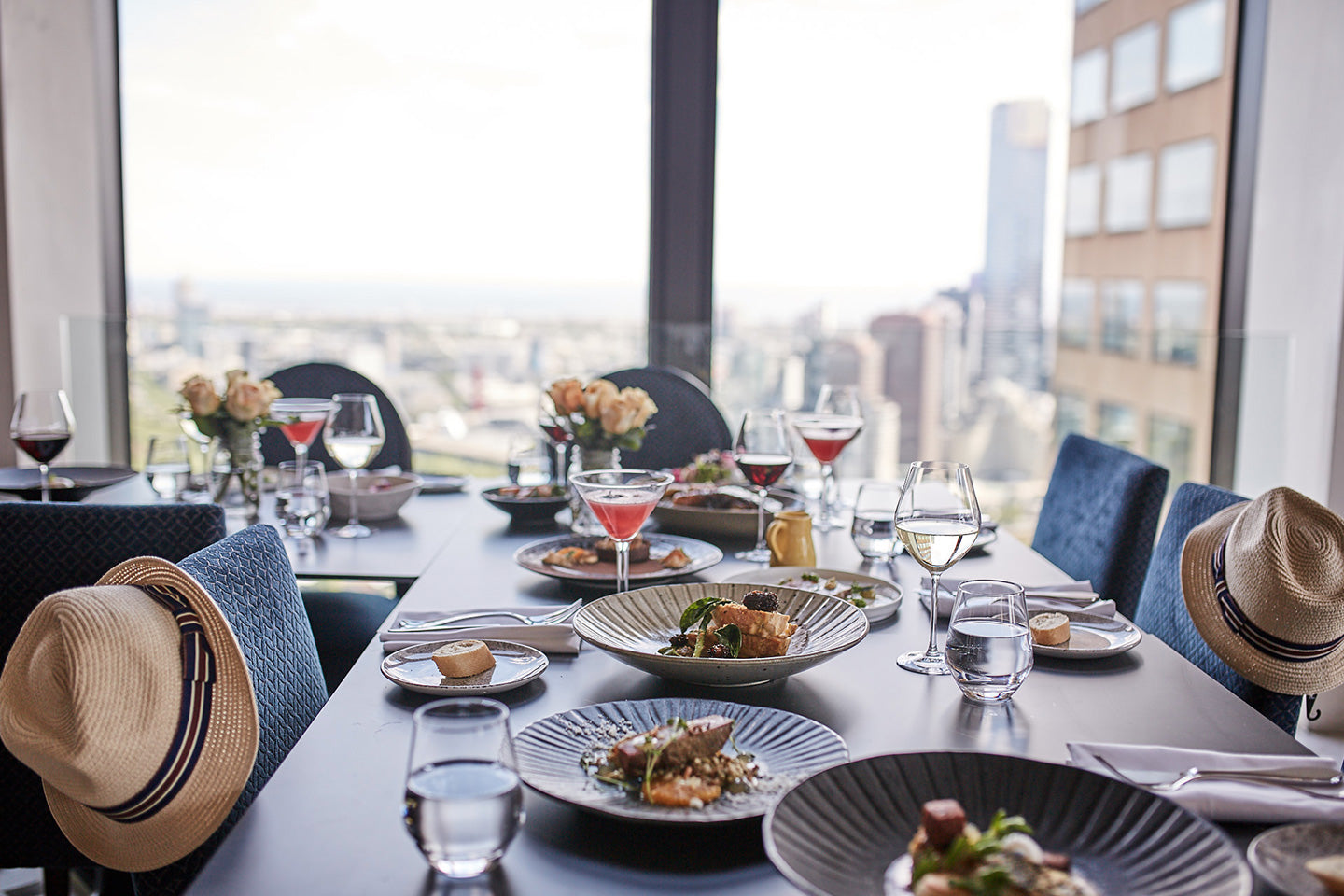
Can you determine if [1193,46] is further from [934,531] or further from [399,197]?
[934,531]

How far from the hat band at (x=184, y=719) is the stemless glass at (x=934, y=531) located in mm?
730

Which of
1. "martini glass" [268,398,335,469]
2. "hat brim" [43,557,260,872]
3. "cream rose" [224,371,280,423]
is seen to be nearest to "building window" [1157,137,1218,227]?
"martini glass" [268,398,335,469]

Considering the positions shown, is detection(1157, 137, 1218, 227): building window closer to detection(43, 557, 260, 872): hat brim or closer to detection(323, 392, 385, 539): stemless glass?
detection(323, 392, 385, 539): stemless glass

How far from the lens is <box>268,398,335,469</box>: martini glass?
2.14m

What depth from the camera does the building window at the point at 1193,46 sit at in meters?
3.82

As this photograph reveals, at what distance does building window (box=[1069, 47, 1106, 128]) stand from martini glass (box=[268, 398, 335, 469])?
2.87 meters

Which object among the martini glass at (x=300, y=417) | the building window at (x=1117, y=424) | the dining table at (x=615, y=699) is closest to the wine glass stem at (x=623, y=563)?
the dining table at (x=615, y=699)

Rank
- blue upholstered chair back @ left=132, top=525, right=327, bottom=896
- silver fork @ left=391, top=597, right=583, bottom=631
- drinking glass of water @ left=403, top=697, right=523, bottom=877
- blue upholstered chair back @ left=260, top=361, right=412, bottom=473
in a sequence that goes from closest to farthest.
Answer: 1. drinking glass of water @ left=403, top=697, right=523, bottom=877
2. blue upholstered chair back @ left=132, top=525, right=327, bottom=896
3. silver fork @ left=391, top=597, right=583, bottom=631
4. blue upholstered chair back @ left=260, top=361, right=412, bottom=473

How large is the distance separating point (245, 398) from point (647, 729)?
134cm

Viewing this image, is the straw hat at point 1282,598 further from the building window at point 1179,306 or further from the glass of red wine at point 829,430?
the building window at point 1179,306

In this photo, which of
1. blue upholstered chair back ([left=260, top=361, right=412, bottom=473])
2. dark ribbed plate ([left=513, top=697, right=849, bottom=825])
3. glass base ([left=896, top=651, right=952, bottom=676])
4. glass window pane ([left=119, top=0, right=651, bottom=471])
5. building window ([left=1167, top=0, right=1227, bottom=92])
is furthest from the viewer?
glass window pane ([left=119, top=0, right=651, bottom=471])

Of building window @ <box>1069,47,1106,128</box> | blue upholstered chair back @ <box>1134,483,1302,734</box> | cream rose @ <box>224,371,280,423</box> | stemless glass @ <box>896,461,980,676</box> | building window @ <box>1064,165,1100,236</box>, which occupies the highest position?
building window @ <box>1069,47,1106,128</box>

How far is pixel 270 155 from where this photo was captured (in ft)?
13.1

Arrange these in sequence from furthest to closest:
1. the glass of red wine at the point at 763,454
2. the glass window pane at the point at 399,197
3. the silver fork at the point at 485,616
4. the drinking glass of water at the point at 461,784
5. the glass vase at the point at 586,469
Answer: the glass window pane at the point at 399,197 → the glass vase at the point at 586,469 → the glass of red wine at the point at 763,454 → the silver fork at the point at 485,616 → the drinking glass of water at the point at 461,784
